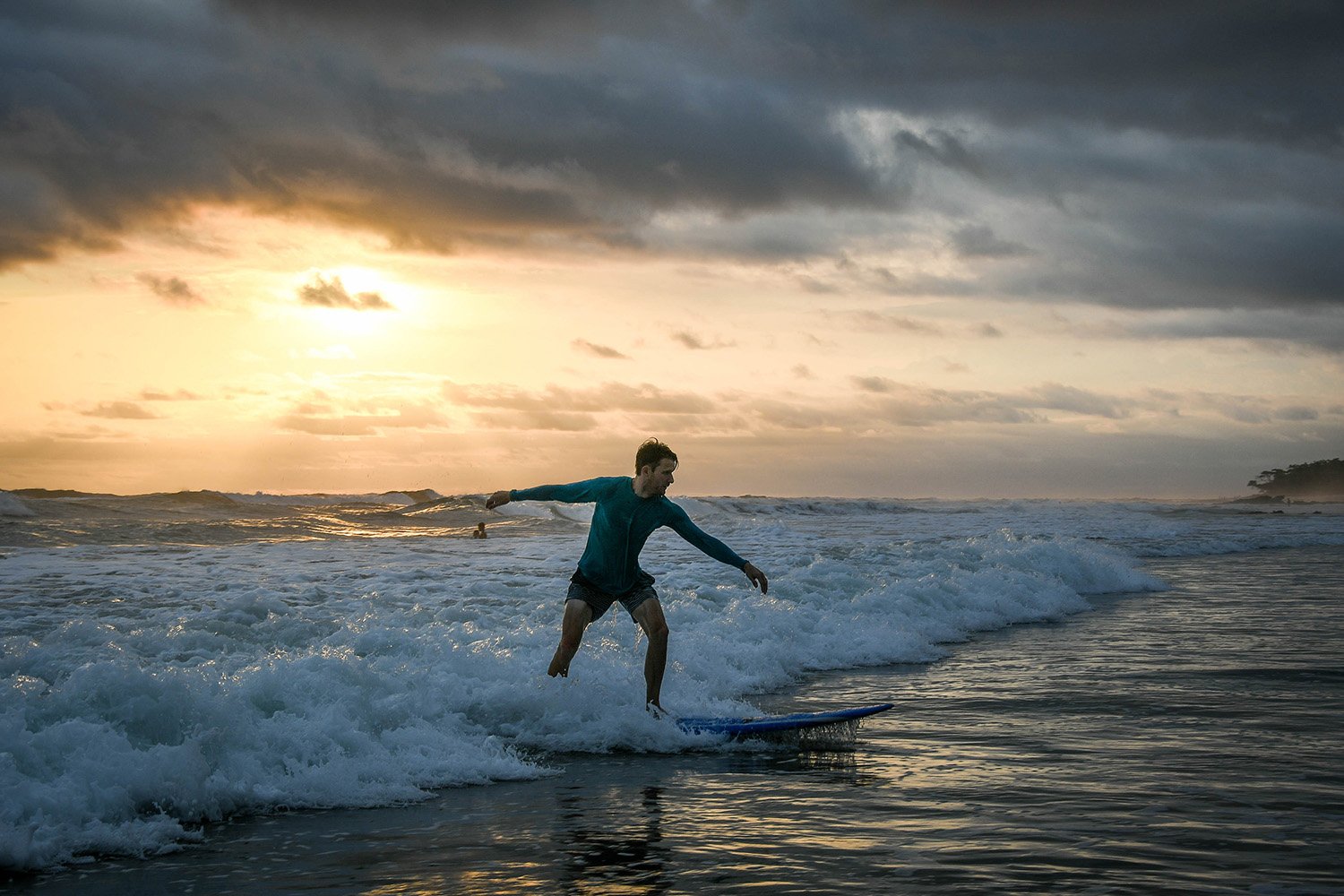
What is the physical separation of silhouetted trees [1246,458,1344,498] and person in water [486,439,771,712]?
148 meters

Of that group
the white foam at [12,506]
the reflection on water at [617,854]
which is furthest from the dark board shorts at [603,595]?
the white foam at [12,506]

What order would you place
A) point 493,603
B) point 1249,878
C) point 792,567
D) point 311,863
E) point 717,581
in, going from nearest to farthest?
1. point 1249,878
2. point 311,863
3. point 493,603
4. point 717,581
5. point 792,567

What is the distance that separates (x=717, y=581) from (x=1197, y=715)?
9785 millimetres

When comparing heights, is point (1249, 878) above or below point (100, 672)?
below

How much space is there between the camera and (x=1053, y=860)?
547 centimetres

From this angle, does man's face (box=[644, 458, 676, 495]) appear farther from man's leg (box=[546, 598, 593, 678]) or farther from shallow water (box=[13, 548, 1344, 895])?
shallow water (box=[13, 548, 1344, 895])

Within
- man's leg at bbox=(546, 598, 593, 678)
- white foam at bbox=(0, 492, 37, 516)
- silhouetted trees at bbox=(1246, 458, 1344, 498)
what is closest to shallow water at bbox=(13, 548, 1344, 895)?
man's leg at bbox=(546, 598, 593, 678)

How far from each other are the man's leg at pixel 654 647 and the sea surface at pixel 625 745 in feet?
0.78

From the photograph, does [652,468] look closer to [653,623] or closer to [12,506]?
[653,623]

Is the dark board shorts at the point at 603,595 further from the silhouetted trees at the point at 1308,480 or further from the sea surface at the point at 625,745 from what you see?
the silhouetted trees at the point at 1308,480

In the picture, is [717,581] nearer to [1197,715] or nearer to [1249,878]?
[1197,715]

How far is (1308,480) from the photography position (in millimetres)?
143375

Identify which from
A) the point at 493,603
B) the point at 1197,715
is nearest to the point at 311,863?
the point at 1197,715

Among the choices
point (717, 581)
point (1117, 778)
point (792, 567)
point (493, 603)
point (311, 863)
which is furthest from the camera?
point (792, 567)
